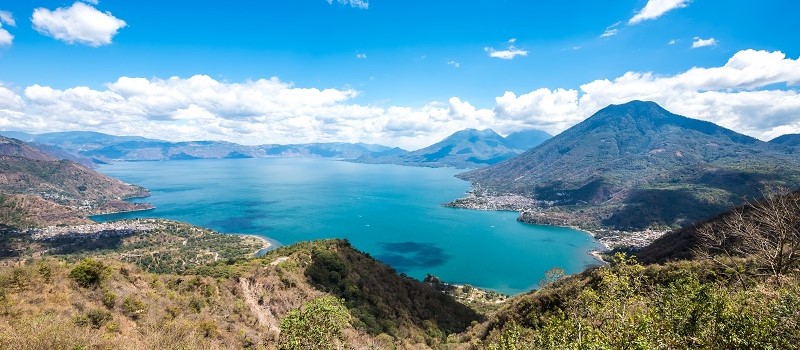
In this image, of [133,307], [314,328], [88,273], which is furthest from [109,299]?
[314,328]

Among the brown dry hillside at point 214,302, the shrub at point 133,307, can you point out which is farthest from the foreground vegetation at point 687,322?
the shrub at point 133,307

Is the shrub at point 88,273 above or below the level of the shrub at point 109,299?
above

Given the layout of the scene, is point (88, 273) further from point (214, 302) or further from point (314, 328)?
point (314, 328)

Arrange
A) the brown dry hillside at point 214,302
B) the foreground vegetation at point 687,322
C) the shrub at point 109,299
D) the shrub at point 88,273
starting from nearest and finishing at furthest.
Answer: the foreground vegetation at point 687,322, the brown dry hillside at point 214,302, the shrub at point 109,299, the shrub at point 88,273

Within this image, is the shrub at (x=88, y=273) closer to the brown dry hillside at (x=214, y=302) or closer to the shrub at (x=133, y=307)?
the brown dry hillside at (x=214, y=302)

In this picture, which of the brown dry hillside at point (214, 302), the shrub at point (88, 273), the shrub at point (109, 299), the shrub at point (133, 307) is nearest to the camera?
the brown dry hillside at point (214, 302)

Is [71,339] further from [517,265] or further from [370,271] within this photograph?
[517,265]
